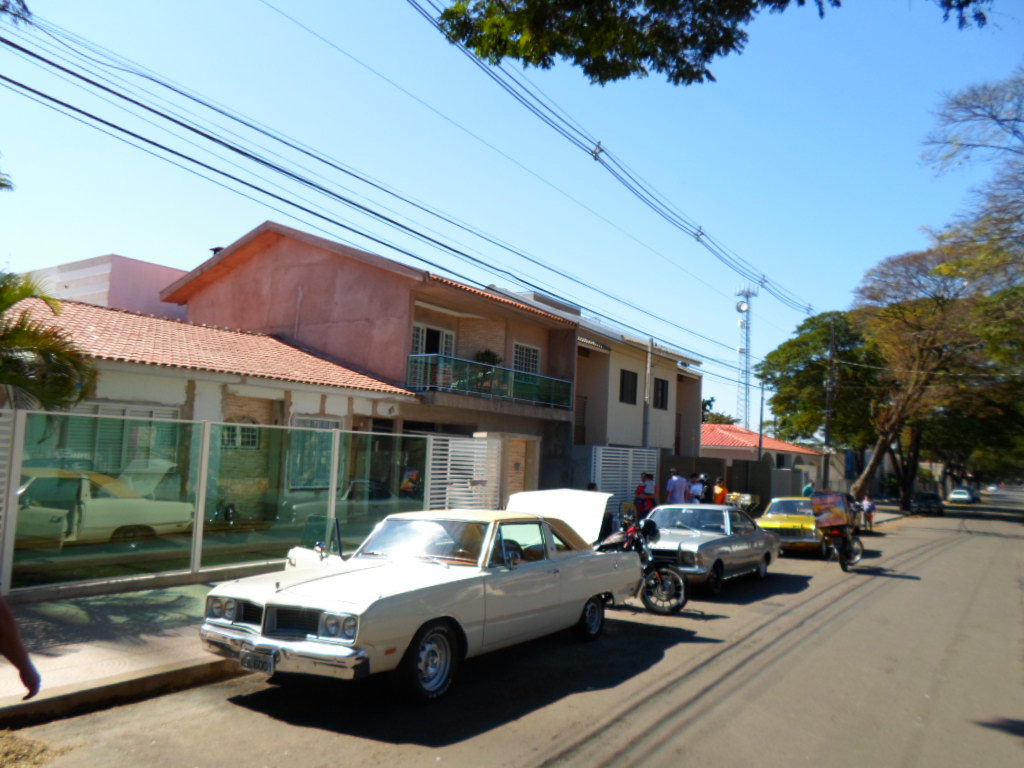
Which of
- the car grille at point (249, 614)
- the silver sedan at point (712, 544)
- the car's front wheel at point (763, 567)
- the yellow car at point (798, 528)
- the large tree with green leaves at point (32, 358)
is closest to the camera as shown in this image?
the car grille at point (249, 614)

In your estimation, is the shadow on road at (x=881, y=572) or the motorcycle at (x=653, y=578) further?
the shadow on road at (x=881, y=572)

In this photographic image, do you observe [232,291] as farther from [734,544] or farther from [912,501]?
[912,501]

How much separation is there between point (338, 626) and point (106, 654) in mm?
2616

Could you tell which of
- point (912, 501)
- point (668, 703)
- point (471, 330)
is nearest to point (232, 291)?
point (471, 330)

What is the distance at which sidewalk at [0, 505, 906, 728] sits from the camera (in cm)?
570

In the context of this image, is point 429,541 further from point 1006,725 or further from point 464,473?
point 464,473

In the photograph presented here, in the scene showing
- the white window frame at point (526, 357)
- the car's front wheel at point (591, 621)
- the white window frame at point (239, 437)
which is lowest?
the car's front wheel at point (591, 621)

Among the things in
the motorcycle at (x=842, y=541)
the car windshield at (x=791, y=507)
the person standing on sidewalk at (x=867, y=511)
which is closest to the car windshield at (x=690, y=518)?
the motorcycle at (x=842, y=541)

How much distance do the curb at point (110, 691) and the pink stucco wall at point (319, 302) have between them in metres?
13.4

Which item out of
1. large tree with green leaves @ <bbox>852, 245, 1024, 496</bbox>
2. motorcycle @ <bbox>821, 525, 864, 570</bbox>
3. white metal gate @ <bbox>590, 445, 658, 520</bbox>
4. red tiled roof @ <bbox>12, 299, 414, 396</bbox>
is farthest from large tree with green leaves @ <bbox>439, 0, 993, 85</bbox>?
large tree with green leaves @ <bbox>852, 245, 1024, 496</bbox>

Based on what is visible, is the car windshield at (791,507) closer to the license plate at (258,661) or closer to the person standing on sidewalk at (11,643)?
the license plate at (258,661)

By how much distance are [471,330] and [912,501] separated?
37.3 meters

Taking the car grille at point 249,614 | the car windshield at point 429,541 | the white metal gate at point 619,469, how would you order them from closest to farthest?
the car grille at point 249,614
the car windshield at point 429,541
the white metal gate at point 619,469

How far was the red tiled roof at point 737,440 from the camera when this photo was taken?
45250 mm
